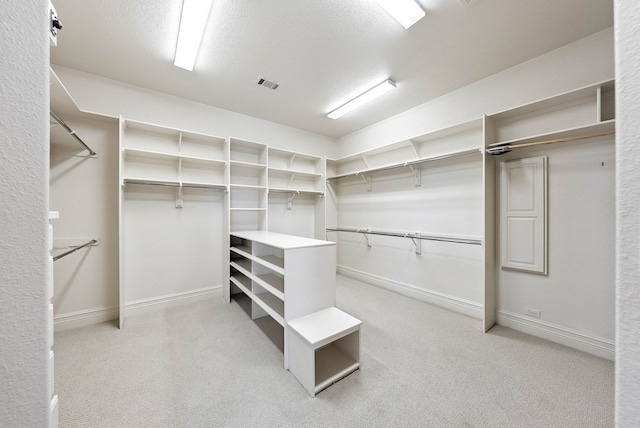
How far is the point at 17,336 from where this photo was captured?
47 cm

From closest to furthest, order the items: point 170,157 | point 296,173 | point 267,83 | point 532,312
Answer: point 532,312, point 267,83, point 170,157, point 296,173

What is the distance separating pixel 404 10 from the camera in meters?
1.74

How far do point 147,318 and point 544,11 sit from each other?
477cm

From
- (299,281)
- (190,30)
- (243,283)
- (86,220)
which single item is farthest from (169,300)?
(190,30)

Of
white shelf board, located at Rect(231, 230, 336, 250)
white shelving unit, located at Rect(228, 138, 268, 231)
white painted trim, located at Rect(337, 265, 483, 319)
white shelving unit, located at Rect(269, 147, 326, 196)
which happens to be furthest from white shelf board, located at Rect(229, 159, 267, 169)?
white painted trim, located at Rect(337, 265, 483, 319)

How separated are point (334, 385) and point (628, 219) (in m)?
1.83

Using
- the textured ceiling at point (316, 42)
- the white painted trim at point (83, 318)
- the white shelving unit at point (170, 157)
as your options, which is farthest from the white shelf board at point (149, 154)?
the white painted trim at point (83, 318)

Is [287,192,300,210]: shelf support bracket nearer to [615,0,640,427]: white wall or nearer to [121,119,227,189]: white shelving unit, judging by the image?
[121,119,227,189]: white shelving unit

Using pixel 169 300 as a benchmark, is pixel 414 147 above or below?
above

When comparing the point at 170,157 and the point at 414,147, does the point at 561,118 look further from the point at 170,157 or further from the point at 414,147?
the point at 170,157

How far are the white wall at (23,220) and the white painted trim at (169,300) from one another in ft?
9.33

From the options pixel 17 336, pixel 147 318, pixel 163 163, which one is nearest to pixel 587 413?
pixel 17 336

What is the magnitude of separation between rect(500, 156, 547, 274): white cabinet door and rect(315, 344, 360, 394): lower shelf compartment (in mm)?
2004

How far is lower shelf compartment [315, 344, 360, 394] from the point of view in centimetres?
166
